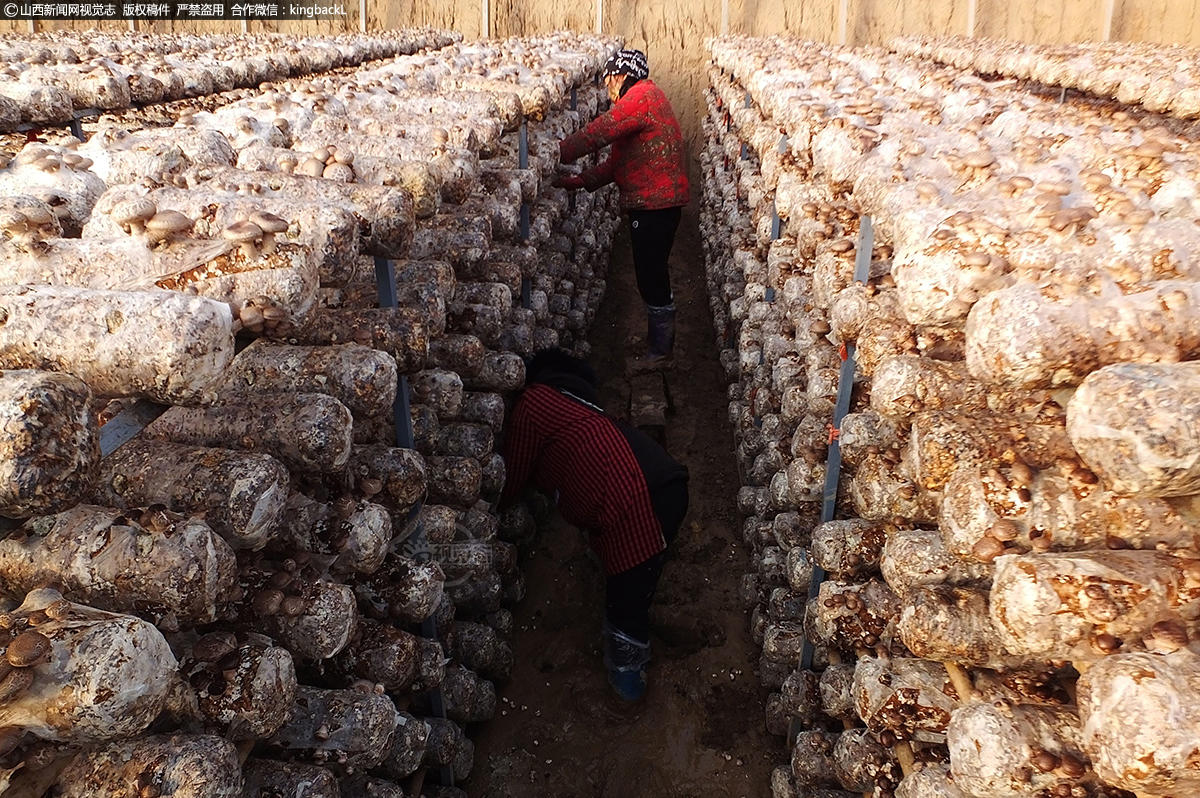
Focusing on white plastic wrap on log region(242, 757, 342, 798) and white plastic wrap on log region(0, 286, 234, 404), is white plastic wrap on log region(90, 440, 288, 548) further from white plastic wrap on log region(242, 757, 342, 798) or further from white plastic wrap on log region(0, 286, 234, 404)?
white plastic wrap on log region(242, 757, 342, 798)

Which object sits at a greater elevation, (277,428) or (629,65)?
(629,65)

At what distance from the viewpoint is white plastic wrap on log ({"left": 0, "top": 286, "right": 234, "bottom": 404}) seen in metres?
1.53

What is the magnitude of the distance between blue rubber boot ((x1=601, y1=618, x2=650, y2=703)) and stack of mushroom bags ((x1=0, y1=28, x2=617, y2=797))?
586mm

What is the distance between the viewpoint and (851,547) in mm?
2869

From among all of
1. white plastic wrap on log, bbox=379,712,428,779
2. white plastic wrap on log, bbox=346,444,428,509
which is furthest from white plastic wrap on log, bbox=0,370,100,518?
white plastic wrap on log, bbox=379,712,428,779

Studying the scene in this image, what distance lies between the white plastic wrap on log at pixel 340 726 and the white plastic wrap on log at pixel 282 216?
3.92 feet

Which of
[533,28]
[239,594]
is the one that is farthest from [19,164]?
[533,28]

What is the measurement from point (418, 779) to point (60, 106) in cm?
394

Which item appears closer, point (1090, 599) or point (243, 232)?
point (1090, 599)

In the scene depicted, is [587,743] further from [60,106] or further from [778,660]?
[60,106]

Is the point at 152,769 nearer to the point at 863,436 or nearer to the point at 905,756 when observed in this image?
the point at 905,756

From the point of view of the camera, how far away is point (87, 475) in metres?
1.39

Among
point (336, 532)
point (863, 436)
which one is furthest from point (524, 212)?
point (336, 532)

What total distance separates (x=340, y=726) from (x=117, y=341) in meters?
1.21
